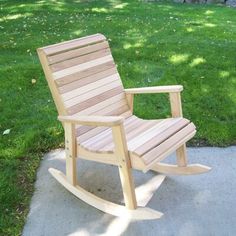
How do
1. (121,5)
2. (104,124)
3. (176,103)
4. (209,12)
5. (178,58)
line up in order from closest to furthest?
1. (104,124)
2. (176,103)
3. (178,58)
4. (209,12)
5. (121,5)

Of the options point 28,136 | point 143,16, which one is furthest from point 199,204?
point 143,16

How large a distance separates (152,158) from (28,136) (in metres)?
1.71

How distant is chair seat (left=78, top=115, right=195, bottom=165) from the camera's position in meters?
2.94

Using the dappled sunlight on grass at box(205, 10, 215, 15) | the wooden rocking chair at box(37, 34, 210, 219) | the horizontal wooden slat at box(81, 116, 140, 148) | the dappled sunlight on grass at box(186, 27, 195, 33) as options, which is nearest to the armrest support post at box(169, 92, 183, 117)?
the wooden rocking chair at box(37, 34, 210, 219)

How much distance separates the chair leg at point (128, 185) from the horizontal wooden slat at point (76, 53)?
101cm

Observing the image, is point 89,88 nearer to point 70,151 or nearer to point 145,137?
point 70,151

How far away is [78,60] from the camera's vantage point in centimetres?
360

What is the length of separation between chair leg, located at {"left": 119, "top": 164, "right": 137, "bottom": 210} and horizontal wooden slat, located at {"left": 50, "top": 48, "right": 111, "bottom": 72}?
38.0 inches

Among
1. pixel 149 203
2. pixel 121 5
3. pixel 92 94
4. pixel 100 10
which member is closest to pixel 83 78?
pixel 92 94

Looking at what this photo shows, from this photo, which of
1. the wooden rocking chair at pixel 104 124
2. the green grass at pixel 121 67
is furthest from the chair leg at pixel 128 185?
the green grass at pixel 121 67

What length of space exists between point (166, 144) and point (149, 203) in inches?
20.5

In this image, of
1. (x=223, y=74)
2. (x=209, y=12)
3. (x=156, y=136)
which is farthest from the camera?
(x=209, y=12)

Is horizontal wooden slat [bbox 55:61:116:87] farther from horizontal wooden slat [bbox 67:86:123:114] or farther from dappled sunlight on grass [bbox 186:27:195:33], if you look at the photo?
dappled sunlight on grass [bbox 186:27:195:33]

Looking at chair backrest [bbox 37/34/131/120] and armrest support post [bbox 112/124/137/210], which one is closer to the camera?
armrest support post [bbox 112/124/137/210]
